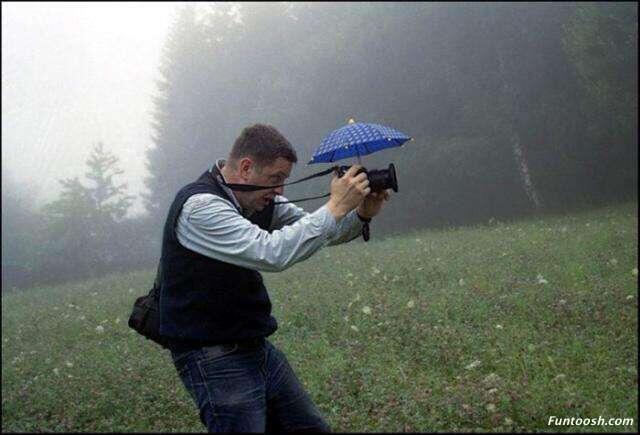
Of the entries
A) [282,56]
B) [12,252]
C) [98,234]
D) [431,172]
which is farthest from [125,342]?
[12,252]

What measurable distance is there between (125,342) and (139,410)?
3354mm

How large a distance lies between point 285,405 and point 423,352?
3.66m

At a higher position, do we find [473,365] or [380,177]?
[380,177]

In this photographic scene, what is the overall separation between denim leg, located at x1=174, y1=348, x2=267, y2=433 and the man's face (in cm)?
82

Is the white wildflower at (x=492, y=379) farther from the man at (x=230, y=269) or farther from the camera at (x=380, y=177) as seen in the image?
the camera at (x=380, y=177)


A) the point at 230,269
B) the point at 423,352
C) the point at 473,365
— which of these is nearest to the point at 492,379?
the point at 473,365

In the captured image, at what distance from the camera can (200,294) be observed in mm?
2912

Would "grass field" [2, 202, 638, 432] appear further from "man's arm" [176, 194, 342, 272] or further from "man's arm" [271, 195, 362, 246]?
"man's arm" [176, 194, 342, 272]

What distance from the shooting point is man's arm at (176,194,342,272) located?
2605mm

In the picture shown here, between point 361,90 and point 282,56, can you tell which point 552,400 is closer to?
point 361,90

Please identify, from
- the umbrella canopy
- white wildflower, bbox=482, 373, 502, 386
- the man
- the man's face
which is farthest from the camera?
white wildflower, bbox=482, 373, 502, 386

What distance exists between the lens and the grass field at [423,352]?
529cm

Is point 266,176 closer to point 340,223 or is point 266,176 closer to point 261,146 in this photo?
point 261,146

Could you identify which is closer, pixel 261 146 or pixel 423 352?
pixel 261 146
